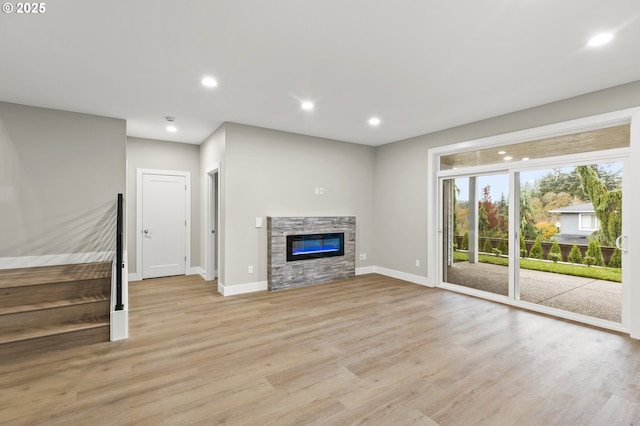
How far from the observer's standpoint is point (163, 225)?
5914 millimetres

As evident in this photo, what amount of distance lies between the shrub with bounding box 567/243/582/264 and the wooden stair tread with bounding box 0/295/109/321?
5654 millimetres

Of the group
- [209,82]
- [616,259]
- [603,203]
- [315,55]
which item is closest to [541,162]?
[603,203]

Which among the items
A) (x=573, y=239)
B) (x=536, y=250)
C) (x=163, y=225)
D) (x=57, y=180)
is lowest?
(x=536, y=250)

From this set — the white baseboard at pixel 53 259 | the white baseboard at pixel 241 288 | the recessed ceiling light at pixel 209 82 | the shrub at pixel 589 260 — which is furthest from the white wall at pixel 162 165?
the shrub at pixel 589 260

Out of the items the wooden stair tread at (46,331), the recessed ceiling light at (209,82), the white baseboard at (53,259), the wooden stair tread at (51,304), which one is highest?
the recessed ceiling light at (209,82)

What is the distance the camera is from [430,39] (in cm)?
245

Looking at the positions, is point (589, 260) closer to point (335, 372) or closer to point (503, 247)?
point (503, 247)

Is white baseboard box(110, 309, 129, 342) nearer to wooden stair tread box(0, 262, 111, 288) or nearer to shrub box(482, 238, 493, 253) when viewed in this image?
wooden stair tread box(0, 262, 111, 288)

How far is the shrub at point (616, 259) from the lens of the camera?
3.41 metres

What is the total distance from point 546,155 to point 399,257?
Result: 2.93 metres

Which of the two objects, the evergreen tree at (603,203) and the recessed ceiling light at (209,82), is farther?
the evergreen tree at (603,203)

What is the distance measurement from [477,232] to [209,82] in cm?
444

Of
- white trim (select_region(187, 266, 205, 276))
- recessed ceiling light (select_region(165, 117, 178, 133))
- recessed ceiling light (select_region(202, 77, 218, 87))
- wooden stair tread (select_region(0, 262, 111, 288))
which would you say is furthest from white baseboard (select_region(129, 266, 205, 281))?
recessed ceiling light (select_region(202, 77, 218, 87))

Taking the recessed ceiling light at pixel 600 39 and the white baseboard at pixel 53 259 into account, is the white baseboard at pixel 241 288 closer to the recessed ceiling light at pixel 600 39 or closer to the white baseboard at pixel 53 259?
the white baseboard at pixel 53 259
